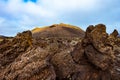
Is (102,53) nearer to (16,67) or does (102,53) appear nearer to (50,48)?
(50,48)

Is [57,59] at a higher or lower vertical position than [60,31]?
lower

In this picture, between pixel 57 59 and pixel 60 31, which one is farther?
pixel 60 31

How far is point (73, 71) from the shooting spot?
64.8 feet

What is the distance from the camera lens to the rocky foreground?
18281 millimetres

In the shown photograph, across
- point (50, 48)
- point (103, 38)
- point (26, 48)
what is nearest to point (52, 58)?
point (50, 48)

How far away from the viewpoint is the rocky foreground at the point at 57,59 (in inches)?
720

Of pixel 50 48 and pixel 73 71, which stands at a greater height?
pixel 50 48

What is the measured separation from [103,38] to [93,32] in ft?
2.67

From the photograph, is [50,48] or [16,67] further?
[50,48]

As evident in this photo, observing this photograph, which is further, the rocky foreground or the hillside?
the hillside

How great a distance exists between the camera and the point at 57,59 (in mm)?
20438

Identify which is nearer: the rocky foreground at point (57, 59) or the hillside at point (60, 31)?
the rocky foreground at point (57, 59)

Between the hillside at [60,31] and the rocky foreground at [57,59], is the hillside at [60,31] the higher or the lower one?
the higher one

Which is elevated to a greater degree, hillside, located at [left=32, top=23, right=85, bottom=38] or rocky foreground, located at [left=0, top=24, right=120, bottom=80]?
hillside, located at [left=32, top=23, right=85, bottom=38]
